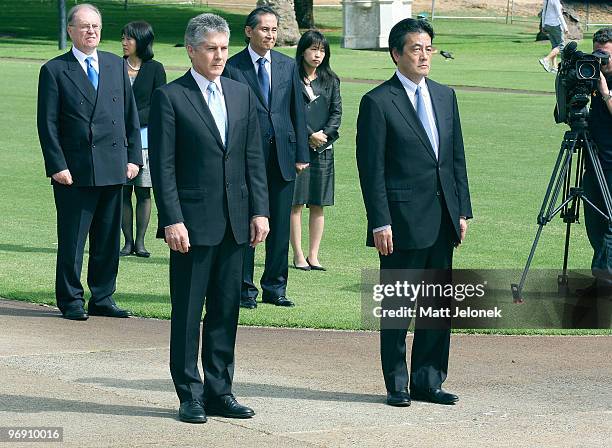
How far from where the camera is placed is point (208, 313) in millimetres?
7359

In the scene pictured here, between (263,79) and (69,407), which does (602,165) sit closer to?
(263,79)

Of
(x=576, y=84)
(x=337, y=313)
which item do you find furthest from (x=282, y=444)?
(x=576, y=84)

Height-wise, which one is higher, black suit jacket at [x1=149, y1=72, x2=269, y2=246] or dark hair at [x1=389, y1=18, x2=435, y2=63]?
dark hair at [x1=389, y1=18, x2=435, y2=63]

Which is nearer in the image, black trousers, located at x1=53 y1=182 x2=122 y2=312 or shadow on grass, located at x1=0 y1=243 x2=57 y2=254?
black trousers, located at x1=53 y1=182 x2=122 y2=312

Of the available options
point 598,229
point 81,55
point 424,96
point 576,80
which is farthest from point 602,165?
point 81,55

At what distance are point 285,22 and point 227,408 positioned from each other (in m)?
34.4

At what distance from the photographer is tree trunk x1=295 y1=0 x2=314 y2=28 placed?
4831 centimetres

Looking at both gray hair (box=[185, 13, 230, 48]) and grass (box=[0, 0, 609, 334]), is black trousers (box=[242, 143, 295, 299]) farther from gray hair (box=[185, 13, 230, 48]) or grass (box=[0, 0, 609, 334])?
gray hair (box=[185, 13, 230, 48])

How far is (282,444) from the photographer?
662 centimetres

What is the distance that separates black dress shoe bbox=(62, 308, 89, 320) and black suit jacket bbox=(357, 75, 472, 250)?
3.04 metres

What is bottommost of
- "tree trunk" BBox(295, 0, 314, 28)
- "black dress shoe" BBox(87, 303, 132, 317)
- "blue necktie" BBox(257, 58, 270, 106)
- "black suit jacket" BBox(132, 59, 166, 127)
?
"tree trunk" BBox(295, 0, 314, 28)

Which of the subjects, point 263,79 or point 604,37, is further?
point 604,37

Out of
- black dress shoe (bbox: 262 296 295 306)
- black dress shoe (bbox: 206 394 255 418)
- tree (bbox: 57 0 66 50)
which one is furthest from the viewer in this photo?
tree (bbox: 57 0 66 50)

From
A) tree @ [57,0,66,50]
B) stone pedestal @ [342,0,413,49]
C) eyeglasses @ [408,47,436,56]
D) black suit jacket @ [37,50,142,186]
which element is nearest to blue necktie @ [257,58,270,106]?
black suit jacket @ [37,50,142,186]
